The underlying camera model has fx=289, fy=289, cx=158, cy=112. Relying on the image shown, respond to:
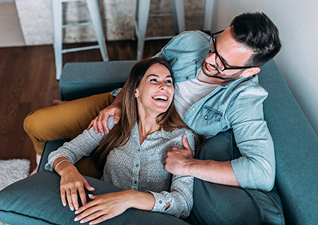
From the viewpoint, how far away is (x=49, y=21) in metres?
2.97

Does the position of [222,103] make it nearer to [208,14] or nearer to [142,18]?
[142,18]

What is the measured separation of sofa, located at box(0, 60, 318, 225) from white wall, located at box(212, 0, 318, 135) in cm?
16

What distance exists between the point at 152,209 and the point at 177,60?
0.92 metres

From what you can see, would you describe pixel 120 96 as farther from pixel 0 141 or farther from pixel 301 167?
pixel 0 141

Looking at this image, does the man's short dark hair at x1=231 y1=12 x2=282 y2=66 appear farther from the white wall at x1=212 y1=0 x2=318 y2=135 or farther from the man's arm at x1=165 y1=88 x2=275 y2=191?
the white wall at x1=212 y1=0 x2=318 y2=135

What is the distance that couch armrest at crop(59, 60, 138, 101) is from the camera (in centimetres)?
182

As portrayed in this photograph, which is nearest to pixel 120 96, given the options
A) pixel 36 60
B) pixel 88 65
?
pixel 88 65

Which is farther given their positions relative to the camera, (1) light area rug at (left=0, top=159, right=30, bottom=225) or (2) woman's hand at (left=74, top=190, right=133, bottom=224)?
(1) light area rug at (left=0, top=159, right=30, bottom=225)

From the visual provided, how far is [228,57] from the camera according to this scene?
1.34 metres

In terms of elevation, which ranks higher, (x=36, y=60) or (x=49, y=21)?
(x=49, y=21)

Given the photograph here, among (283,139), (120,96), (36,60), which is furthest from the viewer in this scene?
(36,60)

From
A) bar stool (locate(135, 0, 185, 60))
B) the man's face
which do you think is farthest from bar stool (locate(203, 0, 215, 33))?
the man's face

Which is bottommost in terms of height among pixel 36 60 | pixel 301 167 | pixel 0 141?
pixel 0 141

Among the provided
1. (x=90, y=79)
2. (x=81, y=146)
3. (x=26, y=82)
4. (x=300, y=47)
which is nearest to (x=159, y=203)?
(x=81, y=146)
